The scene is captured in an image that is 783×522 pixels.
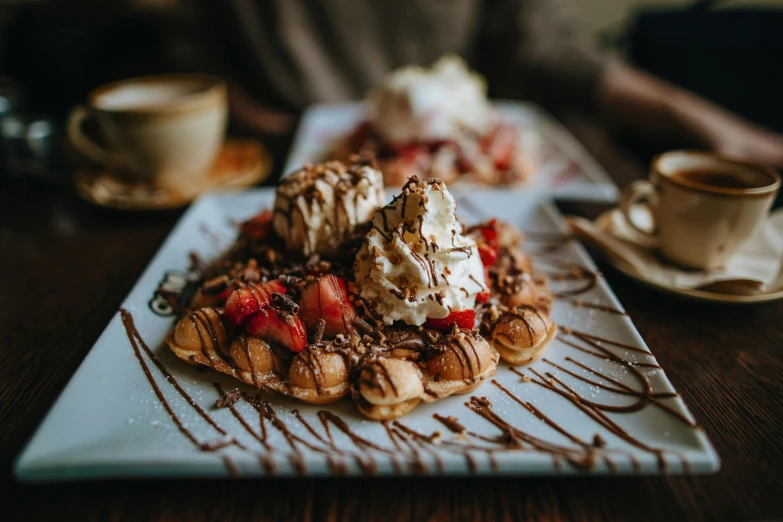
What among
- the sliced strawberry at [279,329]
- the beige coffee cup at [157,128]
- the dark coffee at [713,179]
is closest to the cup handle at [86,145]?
the beige coffee cup at [157,128]

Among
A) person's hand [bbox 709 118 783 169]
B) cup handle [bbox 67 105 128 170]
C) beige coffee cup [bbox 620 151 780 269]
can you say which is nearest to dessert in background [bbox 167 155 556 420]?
beige coffee cup [bbox 620 151 780 269]

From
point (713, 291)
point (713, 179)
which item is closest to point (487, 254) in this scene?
point (713, 291)

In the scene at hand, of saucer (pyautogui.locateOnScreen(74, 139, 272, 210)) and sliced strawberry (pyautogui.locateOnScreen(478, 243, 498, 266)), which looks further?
saucer (pyautogui.locateOnScreen(74, 139, 272, 210))

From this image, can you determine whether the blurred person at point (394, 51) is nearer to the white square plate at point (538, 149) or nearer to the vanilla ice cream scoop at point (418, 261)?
the white square plate at point (538, 149)

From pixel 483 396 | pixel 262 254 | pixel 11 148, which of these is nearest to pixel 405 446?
pixel 483 396

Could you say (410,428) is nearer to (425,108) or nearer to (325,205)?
(325,205)

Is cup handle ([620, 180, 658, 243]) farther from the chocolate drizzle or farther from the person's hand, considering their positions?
the person's hand

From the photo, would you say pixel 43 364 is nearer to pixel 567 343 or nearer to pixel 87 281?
pixel 87 281
